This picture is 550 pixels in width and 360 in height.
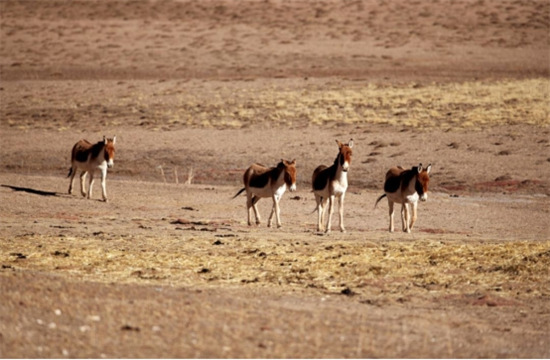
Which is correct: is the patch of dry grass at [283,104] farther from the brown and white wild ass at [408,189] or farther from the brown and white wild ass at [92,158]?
the brown and white wild ass at [408,189]

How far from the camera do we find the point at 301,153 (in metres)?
33.9

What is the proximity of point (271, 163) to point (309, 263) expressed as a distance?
1660 cm

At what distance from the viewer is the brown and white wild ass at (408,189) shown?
21.7 m

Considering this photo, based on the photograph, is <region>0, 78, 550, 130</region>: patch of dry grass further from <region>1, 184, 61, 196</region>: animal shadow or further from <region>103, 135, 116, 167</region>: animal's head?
<region>1, 184, 61, 196</region>: animal shadow

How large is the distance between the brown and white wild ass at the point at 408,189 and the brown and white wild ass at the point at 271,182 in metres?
2.09

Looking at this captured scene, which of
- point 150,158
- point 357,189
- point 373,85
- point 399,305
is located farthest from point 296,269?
point 373,85

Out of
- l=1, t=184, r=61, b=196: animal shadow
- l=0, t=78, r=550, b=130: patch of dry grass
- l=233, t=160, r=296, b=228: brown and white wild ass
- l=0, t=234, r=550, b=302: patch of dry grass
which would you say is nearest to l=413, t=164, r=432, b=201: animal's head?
l=0, t=234, r=550, b=302: patch of dry grass

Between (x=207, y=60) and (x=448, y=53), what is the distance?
39.4 ft

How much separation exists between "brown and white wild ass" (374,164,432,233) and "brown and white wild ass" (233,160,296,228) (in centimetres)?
209

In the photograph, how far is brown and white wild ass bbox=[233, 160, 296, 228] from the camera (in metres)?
22.4

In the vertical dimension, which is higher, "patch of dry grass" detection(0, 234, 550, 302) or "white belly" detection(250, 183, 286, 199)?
"white belly" detection(250, 183, 286, 199)

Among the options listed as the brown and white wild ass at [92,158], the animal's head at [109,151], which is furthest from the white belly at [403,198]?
the animal's head at [109,151]

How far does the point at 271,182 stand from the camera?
75.0 feet

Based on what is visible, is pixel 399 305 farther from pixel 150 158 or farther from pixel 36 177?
pixel 150 158
